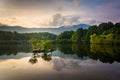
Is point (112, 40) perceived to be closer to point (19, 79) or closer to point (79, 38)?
point (79, 38)

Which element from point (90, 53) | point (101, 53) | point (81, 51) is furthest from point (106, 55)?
point (81, 51)

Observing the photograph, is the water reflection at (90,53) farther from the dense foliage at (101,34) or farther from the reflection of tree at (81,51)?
the dense foliage at (101,34)

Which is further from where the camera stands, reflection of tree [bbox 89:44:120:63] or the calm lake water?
reflection of tree [bbox 89:44:120:63]

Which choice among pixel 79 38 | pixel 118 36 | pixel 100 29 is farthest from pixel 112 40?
pixel 79 38

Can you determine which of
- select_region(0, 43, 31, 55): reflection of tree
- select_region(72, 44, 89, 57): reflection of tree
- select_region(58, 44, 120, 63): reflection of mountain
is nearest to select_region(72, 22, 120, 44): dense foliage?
select_region(72, 44, 89, 57): reflection of tree

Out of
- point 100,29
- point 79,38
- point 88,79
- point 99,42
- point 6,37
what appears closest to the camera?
point 88,79

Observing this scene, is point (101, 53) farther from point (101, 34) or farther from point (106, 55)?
point (101, 34)

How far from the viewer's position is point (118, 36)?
39.1m

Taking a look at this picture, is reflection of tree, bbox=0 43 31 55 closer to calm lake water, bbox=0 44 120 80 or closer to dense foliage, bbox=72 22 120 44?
calm lake water, bbox=0 44 120 80

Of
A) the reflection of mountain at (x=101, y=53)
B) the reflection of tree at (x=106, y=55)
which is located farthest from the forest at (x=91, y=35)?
the reflection of tree at (x=106, y=55)

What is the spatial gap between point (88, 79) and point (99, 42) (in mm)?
33735

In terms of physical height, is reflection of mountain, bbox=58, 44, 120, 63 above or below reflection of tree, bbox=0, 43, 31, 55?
above

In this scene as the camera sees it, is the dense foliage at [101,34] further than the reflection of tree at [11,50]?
Yes

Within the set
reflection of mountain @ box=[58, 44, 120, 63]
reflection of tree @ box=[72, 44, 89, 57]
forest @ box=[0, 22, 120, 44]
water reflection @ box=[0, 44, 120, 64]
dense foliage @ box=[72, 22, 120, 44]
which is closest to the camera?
reflection of mountain @ box=[58, 44, 120, 63]
